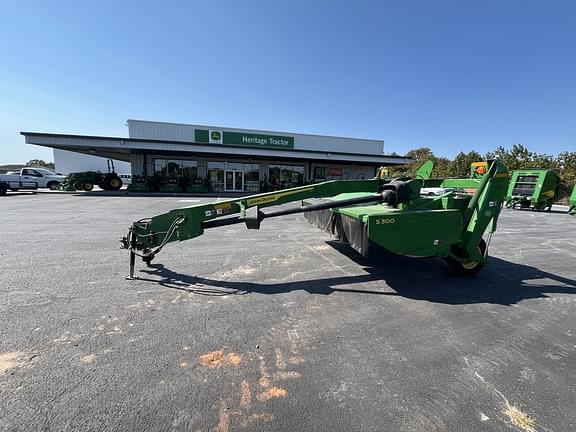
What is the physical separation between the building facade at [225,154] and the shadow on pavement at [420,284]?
1994 cm

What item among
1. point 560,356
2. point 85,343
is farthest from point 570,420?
point 85,343

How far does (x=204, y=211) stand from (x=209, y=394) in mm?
2665

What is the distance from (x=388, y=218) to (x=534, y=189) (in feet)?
62.3

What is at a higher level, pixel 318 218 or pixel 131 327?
pixel 318 218

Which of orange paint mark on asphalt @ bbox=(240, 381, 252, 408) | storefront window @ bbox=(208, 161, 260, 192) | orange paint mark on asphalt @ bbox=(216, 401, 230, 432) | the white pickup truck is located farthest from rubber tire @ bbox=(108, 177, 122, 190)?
orange paint mark on asphalt @ bbox=(216, 401, 230, 432)

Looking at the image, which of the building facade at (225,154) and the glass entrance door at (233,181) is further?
the glass entrance door at (233,181)

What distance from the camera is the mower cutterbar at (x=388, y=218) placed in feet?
13.5

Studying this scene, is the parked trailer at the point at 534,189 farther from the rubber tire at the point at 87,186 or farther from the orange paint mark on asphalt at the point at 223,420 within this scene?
the rubber tire at the point at 87,186

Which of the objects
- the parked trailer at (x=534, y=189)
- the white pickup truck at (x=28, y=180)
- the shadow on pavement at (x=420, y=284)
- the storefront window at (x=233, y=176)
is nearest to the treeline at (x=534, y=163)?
the parked trailer at (x=534, y=189)

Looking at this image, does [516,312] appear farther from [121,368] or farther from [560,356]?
[121,368]

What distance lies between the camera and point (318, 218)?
20.3ft

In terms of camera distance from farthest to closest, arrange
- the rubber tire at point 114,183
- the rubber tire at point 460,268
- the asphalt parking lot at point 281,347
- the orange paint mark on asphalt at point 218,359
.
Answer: the rubber tire at point 114,183 < the rubber tire at point 460,268 < the orange paint mark on asphalt at point 218,359 < the asphalt parking lot at point 281,347

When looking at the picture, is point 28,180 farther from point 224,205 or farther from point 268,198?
point 268,198

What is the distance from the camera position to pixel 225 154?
23.5 metres
